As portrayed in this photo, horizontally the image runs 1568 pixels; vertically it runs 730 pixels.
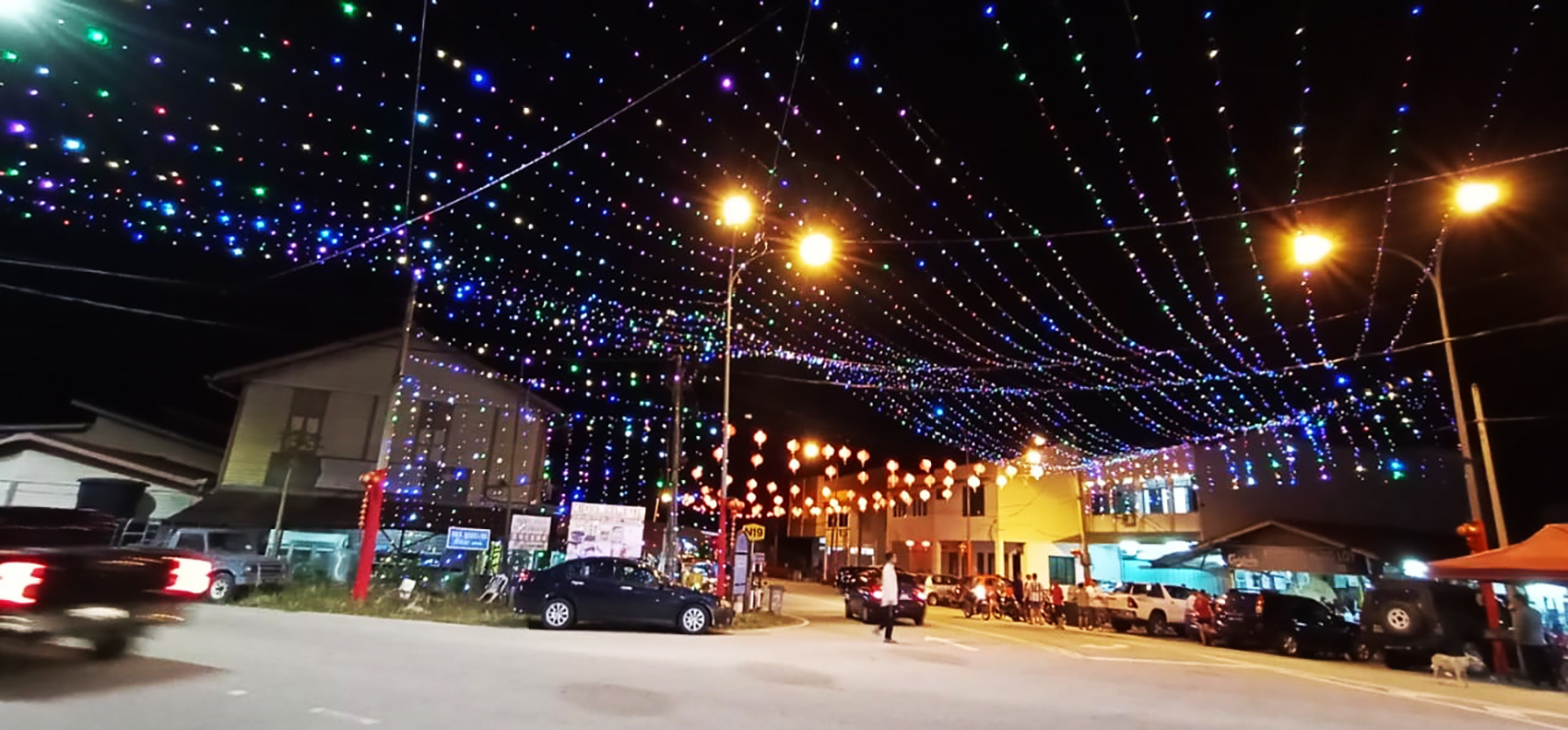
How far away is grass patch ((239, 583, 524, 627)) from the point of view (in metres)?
15.1

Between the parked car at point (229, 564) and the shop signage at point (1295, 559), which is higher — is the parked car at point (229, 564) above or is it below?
below

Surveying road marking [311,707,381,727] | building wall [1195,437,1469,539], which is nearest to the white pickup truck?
building wall [1195,437,1469,539]

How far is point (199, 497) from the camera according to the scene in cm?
2436

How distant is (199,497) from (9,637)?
69.4ft

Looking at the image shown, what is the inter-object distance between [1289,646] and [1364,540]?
29.3 ft

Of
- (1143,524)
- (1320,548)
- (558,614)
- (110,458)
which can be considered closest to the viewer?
(558,614)

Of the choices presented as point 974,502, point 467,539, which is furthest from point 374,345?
point 974,502

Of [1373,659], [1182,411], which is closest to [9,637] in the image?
[1373,659]

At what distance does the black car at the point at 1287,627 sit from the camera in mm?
18938

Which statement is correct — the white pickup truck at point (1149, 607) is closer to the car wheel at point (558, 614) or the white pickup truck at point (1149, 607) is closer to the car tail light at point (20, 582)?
the car wheel at point (558, 614)

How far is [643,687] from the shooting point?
7.93 m

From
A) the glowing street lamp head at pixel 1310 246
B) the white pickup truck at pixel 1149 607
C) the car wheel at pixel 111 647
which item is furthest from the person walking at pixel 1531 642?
the car wheel at pixel 111 647

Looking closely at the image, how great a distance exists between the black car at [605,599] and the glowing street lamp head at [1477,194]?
43.6ft

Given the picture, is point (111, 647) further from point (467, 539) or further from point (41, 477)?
point (41, 477)
